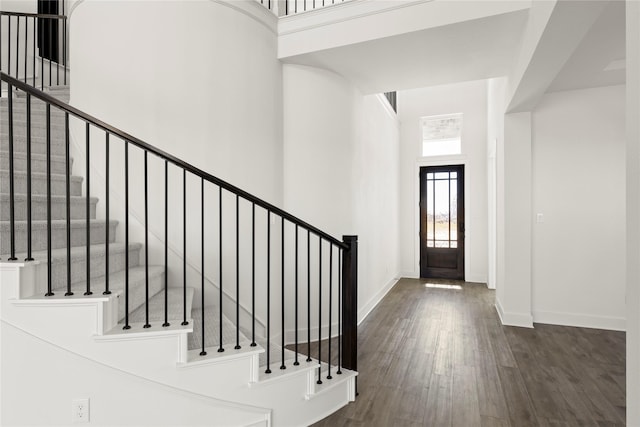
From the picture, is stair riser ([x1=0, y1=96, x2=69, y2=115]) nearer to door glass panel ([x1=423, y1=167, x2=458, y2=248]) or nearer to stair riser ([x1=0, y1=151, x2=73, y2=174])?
stair riser ([x1=0, y1=151, x2=73, y2=174])

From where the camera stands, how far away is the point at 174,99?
295cm

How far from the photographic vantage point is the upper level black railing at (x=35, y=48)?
4.32 meters

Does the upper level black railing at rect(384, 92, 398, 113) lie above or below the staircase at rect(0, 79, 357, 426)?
above

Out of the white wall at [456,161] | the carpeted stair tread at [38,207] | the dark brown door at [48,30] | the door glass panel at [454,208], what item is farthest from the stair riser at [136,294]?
the door glass panel at [454,208]

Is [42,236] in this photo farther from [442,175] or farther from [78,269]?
[442,175]

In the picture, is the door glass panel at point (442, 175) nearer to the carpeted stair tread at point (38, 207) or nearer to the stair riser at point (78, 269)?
the stair riser at point (78, 269)

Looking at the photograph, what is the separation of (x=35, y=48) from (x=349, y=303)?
495 centimetres

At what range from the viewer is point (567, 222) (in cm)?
409

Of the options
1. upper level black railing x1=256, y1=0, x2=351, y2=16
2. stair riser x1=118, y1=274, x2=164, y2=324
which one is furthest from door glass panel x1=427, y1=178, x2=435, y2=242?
stair riser x1=118, y1=274, x2=164, y2=324

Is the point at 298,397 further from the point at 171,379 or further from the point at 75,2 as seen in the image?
the point at 75,2

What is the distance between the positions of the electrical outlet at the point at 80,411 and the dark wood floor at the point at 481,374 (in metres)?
1.35

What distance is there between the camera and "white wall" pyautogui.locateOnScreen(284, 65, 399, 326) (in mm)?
3652

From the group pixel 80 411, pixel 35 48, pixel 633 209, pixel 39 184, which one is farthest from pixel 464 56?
pixel 35 48

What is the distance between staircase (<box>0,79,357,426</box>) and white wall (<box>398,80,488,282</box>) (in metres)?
4.80
